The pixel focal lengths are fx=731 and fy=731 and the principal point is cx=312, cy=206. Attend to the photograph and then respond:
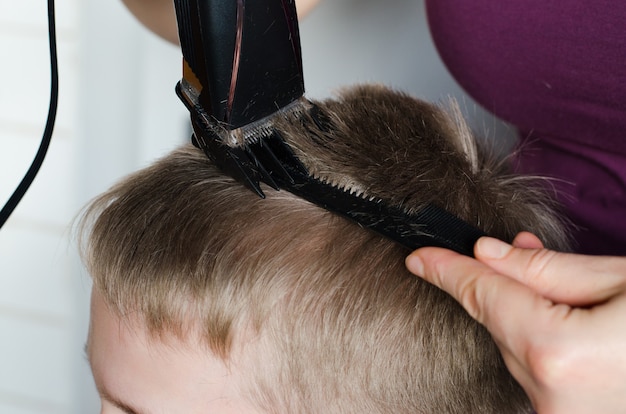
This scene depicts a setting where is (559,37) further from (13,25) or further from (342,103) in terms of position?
(13,25)

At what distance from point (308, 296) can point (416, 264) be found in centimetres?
11

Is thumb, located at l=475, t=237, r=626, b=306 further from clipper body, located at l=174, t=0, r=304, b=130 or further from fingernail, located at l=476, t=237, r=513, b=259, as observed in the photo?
clipper body, located at l=174, t=0, r=304, b=130

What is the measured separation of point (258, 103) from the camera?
22.1 inches

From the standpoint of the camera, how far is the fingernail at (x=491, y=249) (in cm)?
51

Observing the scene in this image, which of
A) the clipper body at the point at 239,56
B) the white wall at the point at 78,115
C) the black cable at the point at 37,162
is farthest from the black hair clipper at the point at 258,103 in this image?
the white wall at the point at 78,115

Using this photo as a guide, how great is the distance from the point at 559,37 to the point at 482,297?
0.31 m

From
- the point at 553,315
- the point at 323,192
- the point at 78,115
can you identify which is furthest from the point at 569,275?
the point at 78,115

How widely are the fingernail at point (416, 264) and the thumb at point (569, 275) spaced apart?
0.06 m

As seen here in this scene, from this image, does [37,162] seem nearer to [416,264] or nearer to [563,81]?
[416,264]

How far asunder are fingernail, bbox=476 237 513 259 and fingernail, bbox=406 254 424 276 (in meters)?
0.05

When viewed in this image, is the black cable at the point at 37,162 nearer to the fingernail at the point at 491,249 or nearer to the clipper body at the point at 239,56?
the clipper body at the point at 239,56

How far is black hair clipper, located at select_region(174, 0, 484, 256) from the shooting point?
52 cm

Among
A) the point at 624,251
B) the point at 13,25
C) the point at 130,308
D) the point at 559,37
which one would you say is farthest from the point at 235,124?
the point at 13,25

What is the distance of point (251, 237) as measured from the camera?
0.63 meters
